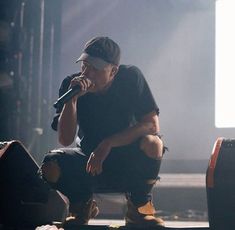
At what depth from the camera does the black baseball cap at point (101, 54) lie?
220 cm

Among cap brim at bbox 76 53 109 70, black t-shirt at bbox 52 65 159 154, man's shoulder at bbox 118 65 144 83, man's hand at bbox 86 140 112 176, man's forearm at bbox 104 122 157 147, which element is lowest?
man's hand at bbox 86 140 112 176

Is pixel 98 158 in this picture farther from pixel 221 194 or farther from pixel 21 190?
pixel 221 194

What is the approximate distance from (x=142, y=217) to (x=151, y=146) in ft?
1.07

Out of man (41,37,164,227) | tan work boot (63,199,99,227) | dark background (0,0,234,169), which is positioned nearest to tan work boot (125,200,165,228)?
man (41,37,164,227)

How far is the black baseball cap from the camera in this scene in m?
2.20

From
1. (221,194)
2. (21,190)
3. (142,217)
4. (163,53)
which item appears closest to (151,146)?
(142,217)

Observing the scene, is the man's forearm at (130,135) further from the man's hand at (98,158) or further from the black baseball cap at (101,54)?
the black baseball cap at (101,54)

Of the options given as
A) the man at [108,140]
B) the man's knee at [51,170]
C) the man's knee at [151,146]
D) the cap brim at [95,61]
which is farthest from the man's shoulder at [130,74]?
the man's knee at [51,170]

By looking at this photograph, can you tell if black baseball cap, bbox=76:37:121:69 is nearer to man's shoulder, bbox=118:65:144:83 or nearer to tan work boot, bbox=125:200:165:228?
man's shoulder, bbox=118:65:144:83

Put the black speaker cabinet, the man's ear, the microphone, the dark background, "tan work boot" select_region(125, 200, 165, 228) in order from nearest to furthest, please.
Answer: the black speaker cabinet
the microphone
"tan work boot" select_region(125, 200, 165, 228)
the man's ear
the dark background

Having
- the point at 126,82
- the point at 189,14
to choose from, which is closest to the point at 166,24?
the point at 189,14

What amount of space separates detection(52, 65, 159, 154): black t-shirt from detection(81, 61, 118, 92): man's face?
2.1 inches

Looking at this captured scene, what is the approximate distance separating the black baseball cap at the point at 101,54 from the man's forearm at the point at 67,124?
219mm

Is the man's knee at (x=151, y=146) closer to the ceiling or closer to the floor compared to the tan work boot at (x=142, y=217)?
closer to the ceiling
